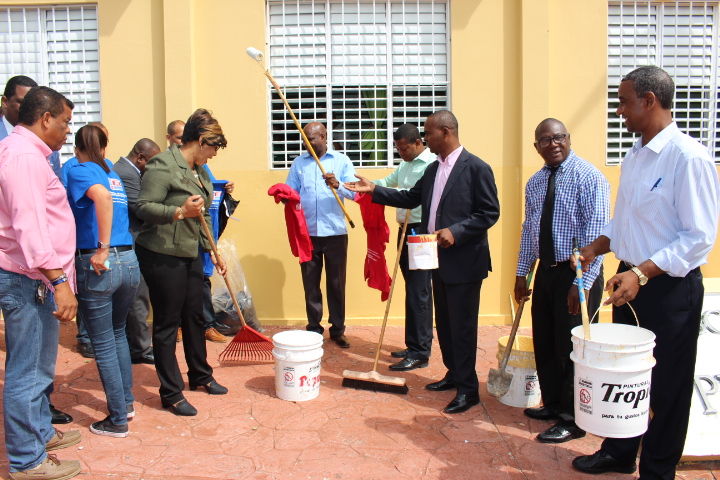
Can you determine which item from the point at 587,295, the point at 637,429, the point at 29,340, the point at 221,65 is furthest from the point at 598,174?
the point at 221,65

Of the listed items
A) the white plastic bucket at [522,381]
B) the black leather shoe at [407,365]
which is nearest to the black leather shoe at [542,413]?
the white plastic bucket at [522,381]

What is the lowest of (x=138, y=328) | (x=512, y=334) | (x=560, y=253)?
(x=138, y=328)

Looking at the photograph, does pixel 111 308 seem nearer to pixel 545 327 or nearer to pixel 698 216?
pixel 545 327

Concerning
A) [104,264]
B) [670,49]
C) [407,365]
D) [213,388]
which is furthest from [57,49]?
[670,49]

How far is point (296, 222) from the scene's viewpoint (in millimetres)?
5965

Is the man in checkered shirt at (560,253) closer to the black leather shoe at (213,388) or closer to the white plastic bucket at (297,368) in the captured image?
the white plastic bucket at (297,368)

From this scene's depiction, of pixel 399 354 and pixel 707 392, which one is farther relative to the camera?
pixel 399 354

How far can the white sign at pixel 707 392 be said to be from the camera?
3539 mm

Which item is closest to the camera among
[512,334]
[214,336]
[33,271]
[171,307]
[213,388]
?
[33,271]

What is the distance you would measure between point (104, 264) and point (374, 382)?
231cm

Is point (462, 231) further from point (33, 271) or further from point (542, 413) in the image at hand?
point (33, 271)

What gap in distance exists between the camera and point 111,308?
149 inches

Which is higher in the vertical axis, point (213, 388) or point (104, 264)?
point (104, 264)

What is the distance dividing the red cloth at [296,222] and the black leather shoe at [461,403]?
2267mm
